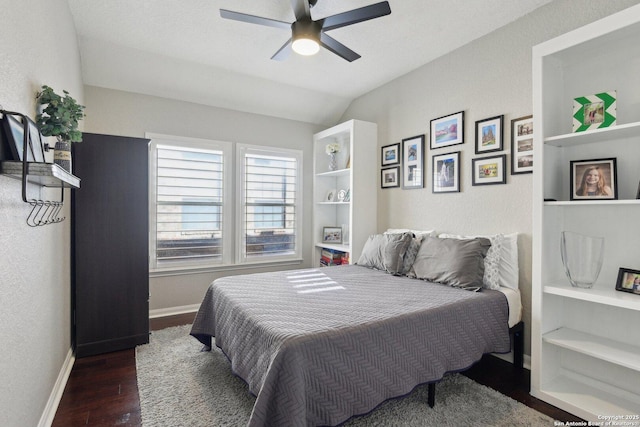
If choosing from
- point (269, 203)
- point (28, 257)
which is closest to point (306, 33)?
point (28, 257)

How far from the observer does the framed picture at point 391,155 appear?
3.73 meters

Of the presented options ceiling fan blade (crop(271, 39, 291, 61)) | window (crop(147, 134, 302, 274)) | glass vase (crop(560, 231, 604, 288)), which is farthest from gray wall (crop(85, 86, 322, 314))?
glass vase (crop(560, 231, 604, 288))

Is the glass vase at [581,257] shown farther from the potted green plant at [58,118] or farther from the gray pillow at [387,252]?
the potted green plant at [58,118]

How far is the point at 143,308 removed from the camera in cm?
288

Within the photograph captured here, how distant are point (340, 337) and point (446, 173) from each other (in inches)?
85.5

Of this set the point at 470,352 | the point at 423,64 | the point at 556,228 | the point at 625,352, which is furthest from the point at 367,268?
the point at 423,64

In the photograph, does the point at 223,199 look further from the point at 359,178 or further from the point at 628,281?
the point at 628,281

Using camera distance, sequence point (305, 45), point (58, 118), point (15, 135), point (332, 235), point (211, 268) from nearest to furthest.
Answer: point (15, 135)
point (58, 118)
point (305, 45)
point (211, 268)
point (332, 235)

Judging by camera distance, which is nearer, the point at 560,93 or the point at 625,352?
the point at 625,352

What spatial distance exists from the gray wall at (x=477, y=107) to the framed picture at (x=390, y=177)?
0.27 ft

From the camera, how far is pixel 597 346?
198 centimetres

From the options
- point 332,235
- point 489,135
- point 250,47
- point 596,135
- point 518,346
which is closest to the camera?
point 596,135

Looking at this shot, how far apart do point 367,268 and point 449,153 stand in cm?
139

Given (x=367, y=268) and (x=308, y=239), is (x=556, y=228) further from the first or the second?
(x=308, y=239)
